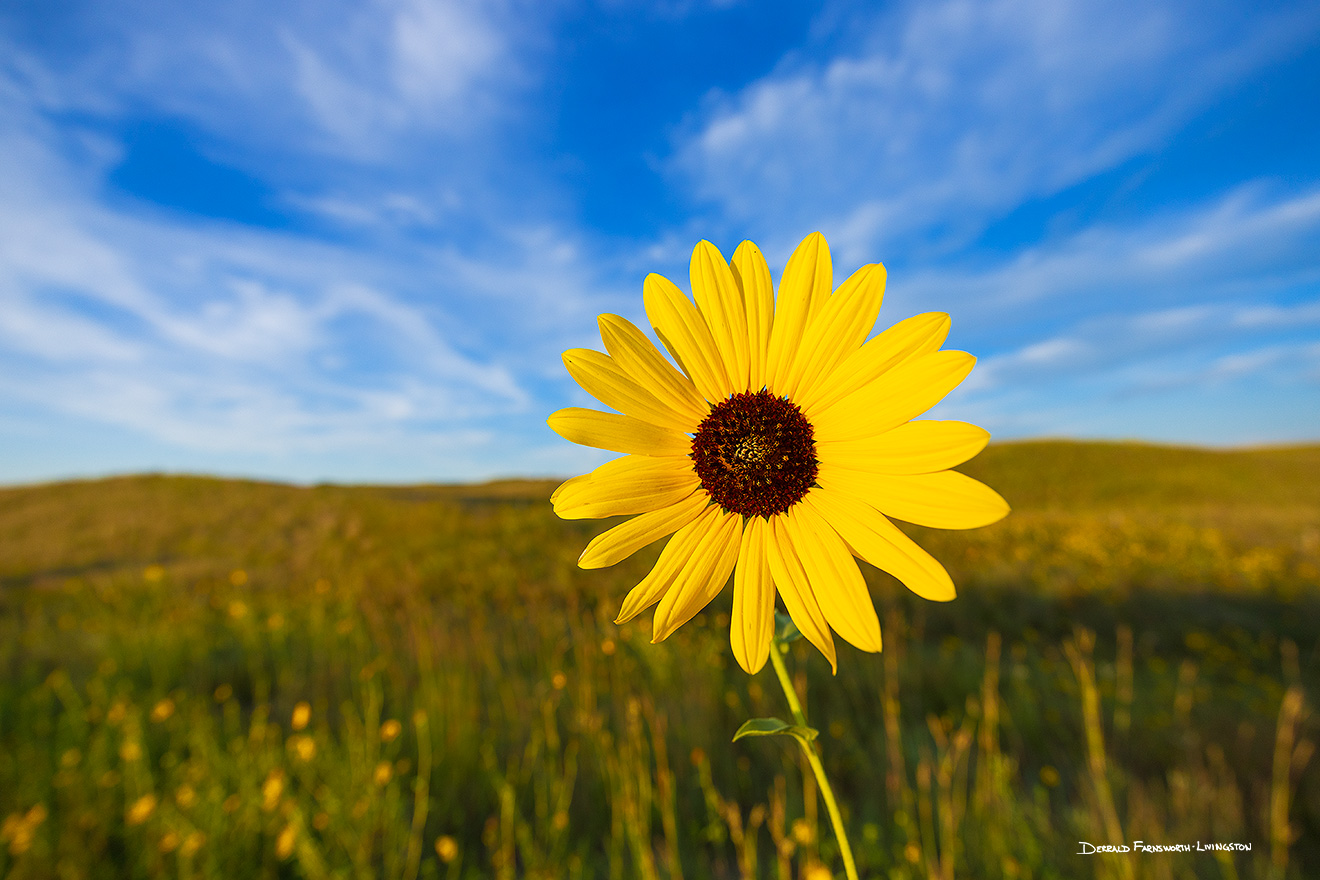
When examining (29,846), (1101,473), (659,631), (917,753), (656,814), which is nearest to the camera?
(659,631)

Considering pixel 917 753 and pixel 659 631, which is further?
pixel 917 753

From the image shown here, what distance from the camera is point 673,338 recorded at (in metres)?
0.69

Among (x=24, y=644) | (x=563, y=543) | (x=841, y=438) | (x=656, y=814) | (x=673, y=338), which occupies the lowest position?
(x=656, y=814)

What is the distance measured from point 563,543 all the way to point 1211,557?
9059mm

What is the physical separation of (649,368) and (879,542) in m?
0.33

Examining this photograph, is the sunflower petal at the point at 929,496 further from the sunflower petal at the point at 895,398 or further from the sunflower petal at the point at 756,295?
the sunflower petal at the point at 756,295

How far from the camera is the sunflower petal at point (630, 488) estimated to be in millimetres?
637

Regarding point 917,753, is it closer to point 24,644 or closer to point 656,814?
point 656,814

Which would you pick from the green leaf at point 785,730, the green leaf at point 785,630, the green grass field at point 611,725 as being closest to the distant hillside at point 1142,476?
the green grass field at point 611,725

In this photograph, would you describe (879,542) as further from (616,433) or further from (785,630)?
(616,433)

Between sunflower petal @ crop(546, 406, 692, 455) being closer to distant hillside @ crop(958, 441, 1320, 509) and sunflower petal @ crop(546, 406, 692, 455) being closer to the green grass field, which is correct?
the green grass field

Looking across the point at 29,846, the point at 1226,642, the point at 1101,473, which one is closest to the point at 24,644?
the point at 29,846

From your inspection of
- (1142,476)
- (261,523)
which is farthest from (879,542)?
(1142,476)

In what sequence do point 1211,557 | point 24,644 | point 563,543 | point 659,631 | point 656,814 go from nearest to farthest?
1. point 659,631
2. point 656,814
3. point 24,644
4. point 1211,557
5. point 563,543
